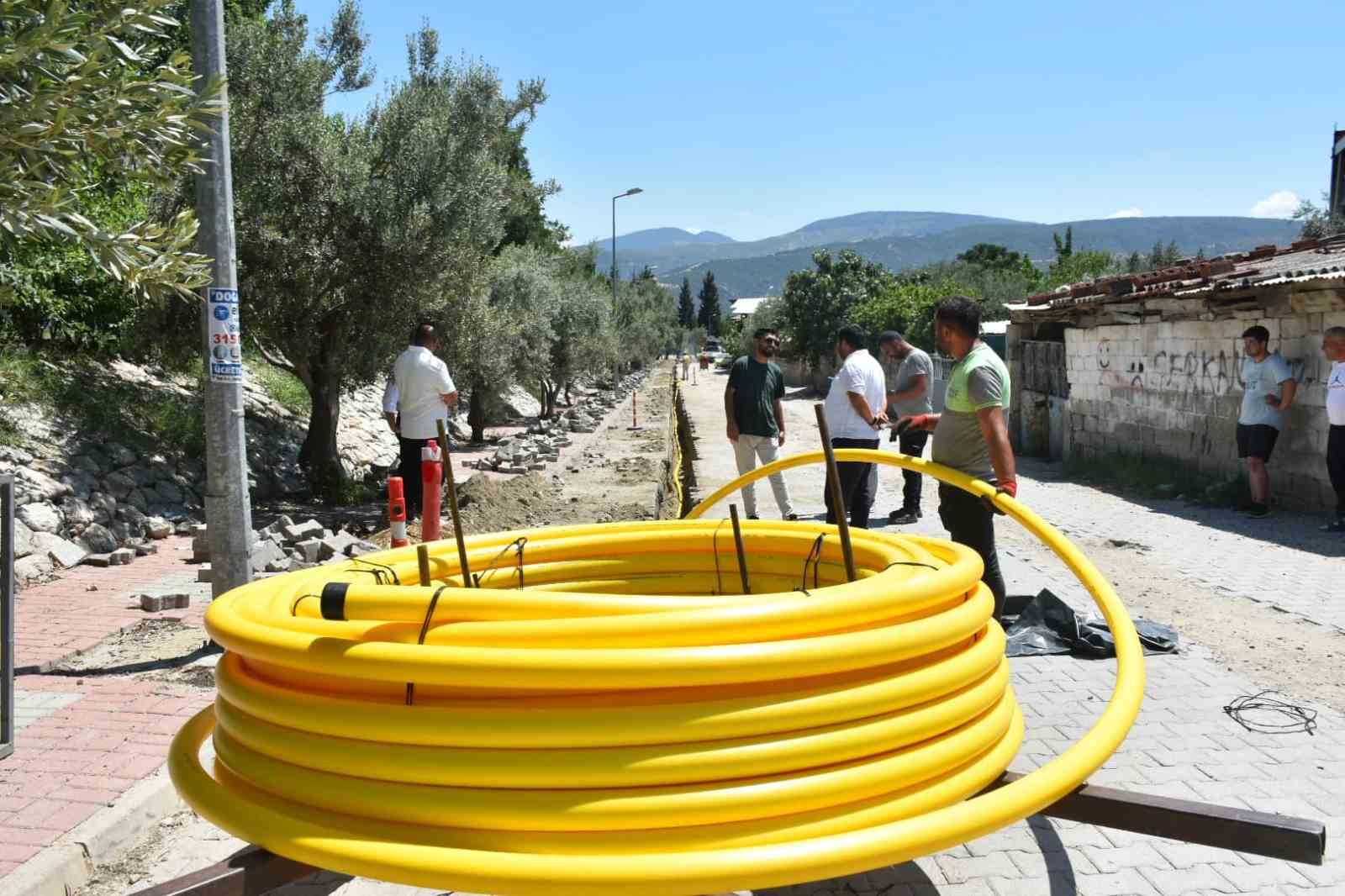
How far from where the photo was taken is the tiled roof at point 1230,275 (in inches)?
470

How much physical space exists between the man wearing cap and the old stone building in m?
0.48

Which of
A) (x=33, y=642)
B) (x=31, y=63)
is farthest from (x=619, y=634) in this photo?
(x=33, y=642)

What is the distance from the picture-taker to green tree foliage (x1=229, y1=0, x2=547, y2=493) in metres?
11.3

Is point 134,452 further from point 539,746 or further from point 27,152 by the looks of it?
point 539,746

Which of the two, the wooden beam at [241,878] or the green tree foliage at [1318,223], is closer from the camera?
the wooden beam at [241,878]

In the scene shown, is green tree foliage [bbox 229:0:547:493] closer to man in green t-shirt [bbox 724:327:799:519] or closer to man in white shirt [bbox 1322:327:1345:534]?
man in green t-shirt [bbox 724:327:799:519]

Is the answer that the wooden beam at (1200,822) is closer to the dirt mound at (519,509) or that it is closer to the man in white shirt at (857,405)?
the man in white shirt at (857,405)

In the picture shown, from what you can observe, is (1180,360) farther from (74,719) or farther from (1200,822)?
(74,719)

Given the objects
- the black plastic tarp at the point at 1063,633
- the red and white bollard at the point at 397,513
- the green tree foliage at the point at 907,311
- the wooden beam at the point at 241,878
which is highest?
the green tree foliage at the point at 907,311

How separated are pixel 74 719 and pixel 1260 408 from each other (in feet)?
36.4

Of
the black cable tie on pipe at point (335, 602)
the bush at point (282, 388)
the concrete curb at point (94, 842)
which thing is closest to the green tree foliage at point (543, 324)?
the bush at point (282, 388)

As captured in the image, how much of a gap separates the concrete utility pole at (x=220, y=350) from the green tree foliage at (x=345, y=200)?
5161mm

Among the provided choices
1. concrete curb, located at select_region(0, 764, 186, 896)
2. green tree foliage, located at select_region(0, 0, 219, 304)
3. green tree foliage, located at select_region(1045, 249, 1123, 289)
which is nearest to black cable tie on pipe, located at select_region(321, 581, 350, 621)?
concrete curb, located at select_region(0, 764, 186, 896)

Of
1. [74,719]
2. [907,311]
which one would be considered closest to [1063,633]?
[74,719]
